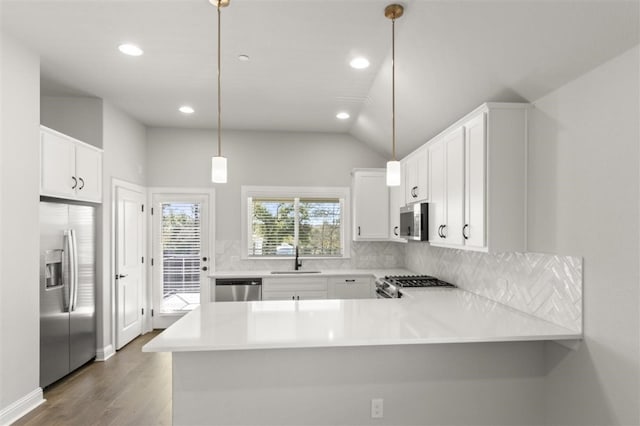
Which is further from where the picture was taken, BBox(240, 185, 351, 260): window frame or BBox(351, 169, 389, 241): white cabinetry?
BBox(240, 185, 351, 260): window frame

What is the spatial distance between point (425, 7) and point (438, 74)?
68 cm

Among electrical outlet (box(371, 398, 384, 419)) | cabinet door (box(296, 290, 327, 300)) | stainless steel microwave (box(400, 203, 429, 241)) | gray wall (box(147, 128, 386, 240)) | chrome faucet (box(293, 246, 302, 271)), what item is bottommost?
electrical outlet (box(371, 398, 384, 419))

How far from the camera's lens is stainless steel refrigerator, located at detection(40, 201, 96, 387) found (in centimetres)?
304

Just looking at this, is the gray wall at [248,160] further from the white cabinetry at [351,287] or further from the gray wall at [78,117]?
the white cabinetry at [351,287]

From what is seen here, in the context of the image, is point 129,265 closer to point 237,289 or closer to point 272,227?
point 237,289

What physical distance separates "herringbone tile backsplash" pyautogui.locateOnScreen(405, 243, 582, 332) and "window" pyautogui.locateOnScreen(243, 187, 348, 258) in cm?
Answer: 196

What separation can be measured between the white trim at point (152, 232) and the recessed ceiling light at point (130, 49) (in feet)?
7.92

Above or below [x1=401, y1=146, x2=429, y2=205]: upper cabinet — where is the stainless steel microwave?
below

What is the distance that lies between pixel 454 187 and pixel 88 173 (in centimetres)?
366

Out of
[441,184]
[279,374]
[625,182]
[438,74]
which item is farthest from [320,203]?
[625,182]

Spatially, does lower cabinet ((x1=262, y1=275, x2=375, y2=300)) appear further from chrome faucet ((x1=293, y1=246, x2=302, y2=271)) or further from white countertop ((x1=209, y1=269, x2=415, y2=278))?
chrome faucet ((x1=293, y1=246, x2=302, y2=271))

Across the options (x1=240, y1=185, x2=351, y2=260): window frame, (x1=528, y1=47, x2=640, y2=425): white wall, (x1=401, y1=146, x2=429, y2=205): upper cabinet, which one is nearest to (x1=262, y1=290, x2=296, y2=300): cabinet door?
(x1=240, y1=185, x2=351, y2=260): window frame

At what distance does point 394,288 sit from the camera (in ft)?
11.7

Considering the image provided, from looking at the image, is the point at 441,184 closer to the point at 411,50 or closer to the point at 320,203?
the point at 411,50
